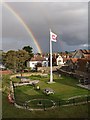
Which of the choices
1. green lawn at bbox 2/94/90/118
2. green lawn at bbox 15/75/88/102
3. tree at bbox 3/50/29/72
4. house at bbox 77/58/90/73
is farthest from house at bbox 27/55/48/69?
green lawn at bbox 2/94/90/118

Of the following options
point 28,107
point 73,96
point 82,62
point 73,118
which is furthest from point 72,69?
point 73,118

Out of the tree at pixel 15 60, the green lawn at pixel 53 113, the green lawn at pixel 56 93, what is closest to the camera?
the green lawn at pixel 53 113

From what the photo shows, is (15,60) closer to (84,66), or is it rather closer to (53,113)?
(84,66)

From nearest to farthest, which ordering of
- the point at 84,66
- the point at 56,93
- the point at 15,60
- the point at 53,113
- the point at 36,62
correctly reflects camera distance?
the point at 53,113 < the point at 56,93 < the point at 84,66 < the point at 15,60 < the point at 36,62

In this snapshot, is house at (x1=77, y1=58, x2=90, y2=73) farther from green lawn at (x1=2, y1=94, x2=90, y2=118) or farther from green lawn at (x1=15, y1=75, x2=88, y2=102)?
green lawn at (x1=2, y1=94, x2=90, y2=118)

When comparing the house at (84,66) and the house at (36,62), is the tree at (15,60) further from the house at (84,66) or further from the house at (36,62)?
the house at (84,66)

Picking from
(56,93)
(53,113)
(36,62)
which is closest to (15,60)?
(36,62)

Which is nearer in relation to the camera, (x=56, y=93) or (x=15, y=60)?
(x=56, y=93)

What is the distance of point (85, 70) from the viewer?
4434 cm

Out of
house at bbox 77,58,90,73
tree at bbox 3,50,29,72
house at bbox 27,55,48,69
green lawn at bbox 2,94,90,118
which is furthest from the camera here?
house at bbox 27,55,48,69

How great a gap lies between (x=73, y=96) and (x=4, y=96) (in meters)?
8.97

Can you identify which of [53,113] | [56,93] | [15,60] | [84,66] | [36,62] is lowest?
[53,113]

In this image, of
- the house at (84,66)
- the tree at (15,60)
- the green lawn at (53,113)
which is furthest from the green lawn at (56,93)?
the tree at (15,60)

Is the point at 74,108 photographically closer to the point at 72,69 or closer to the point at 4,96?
the point at 4,96
